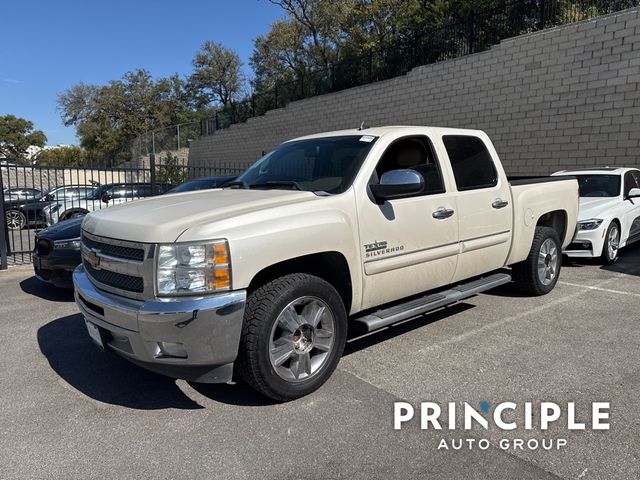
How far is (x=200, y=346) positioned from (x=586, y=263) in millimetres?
7586

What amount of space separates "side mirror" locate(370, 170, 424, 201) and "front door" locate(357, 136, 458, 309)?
0.38 ft

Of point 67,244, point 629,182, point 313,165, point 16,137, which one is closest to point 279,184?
point 313,165

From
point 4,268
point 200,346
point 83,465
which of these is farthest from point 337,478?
point 4,268

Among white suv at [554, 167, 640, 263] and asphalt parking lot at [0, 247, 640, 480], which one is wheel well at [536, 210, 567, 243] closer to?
white suv at [554, 167, 640, 263]

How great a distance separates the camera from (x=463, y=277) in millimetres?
4898

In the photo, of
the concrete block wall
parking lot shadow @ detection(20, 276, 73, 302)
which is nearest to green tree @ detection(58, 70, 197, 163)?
the concrete block wall

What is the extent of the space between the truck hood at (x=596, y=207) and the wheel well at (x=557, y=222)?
1.84m

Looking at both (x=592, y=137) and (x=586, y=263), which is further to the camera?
(x=592, y=137)

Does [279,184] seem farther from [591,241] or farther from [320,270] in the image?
[591,241]

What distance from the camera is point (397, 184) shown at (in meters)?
3.86

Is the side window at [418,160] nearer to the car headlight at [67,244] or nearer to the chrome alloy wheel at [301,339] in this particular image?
the chrome alloy wheel at [301,339]

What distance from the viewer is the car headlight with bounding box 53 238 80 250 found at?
6.42 metres

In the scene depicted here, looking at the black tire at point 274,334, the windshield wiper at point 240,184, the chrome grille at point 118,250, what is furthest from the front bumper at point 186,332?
A: the windshield wiper at point 240,184

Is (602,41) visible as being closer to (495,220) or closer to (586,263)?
(586,263)
